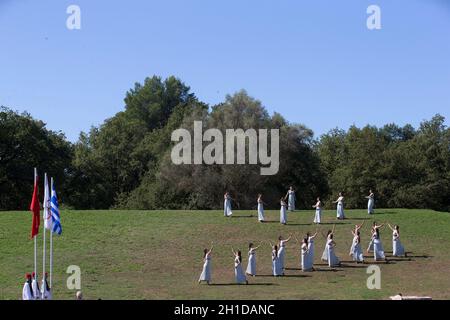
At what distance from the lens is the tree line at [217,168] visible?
68.8 m

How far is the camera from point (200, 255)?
124ft

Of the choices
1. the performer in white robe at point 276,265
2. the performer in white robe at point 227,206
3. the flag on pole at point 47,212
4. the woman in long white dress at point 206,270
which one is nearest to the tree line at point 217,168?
the performer in white robe at point 227,206

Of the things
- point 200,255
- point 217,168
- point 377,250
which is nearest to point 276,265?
point 200,255

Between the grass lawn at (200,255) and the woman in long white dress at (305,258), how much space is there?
482 millimetres

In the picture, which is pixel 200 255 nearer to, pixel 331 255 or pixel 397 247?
pixel 331 255

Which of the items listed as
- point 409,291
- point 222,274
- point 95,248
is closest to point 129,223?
point 95,248

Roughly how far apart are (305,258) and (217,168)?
113 feet

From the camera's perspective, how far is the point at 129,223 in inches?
1753

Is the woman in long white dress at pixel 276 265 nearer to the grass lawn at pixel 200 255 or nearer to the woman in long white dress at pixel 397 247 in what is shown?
the grass lawn at pixel 200 255

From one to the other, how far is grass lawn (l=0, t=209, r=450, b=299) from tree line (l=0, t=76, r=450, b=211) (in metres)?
20.9

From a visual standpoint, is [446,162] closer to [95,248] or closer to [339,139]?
[339,139]

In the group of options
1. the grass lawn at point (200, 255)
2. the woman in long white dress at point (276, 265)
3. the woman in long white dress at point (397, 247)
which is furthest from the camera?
the woman in long white dress at point (397, 247)

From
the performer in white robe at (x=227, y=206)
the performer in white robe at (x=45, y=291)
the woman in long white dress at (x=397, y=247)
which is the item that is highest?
the performer in white robe at (x=227, y=206)
